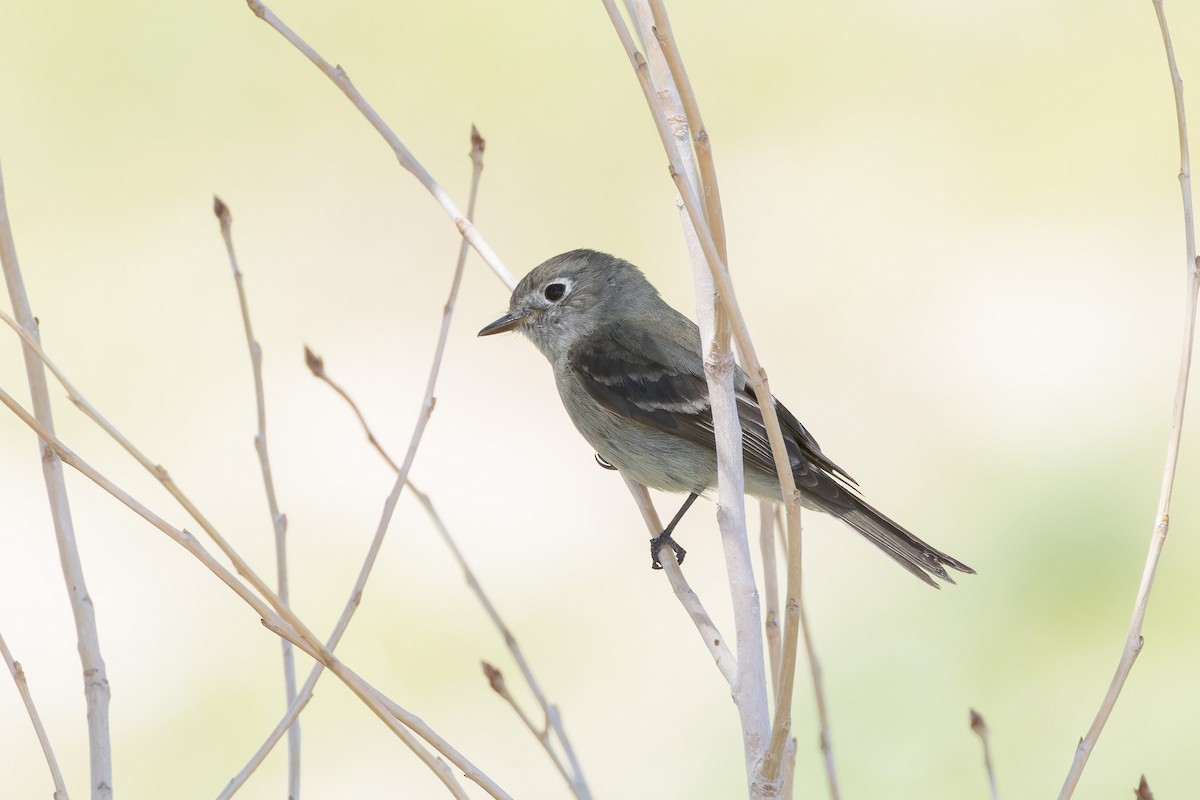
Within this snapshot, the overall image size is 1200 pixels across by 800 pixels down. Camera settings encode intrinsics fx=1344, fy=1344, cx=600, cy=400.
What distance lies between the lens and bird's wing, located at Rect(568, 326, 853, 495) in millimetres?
3932

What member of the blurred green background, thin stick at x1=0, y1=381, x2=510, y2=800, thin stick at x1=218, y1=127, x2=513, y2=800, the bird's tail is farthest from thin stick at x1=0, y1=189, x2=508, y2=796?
the blurred green background

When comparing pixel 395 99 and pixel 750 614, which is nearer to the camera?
pixel 750 614

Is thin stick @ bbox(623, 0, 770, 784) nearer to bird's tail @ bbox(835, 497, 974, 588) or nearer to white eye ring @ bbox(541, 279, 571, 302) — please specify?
bird's tail @ bbox(835, 497, 974, 588)

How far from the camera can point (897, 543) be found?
364cm

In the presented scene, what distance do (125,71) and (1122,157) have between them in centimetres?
598

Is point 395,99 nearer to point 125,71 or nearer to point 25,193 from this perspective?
point 125,71

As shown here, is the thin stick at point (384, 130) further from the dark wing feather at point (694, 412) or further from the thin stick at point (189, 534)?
the dark wing feather at point (694, 412)

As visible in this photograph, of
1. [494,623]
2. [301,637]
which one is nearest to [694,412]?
[494,623]

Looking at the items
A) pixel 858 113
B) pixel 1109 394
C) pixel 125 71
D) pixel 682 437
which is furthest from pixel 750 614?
pixel 125 71

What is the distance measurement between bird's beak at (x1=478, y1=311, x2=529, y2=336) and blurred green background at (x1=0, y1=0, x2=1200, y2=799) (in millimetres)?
1777

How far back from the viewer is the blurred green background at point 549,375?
5.35 m

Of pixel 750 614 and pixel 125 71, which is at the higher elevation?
pixel 125 71

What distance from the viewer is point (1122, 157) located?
7.78 m

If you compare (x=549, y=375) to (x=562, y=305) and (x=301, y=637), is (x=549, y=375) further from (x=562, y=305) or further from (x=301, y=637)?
(x=301, y=637)
